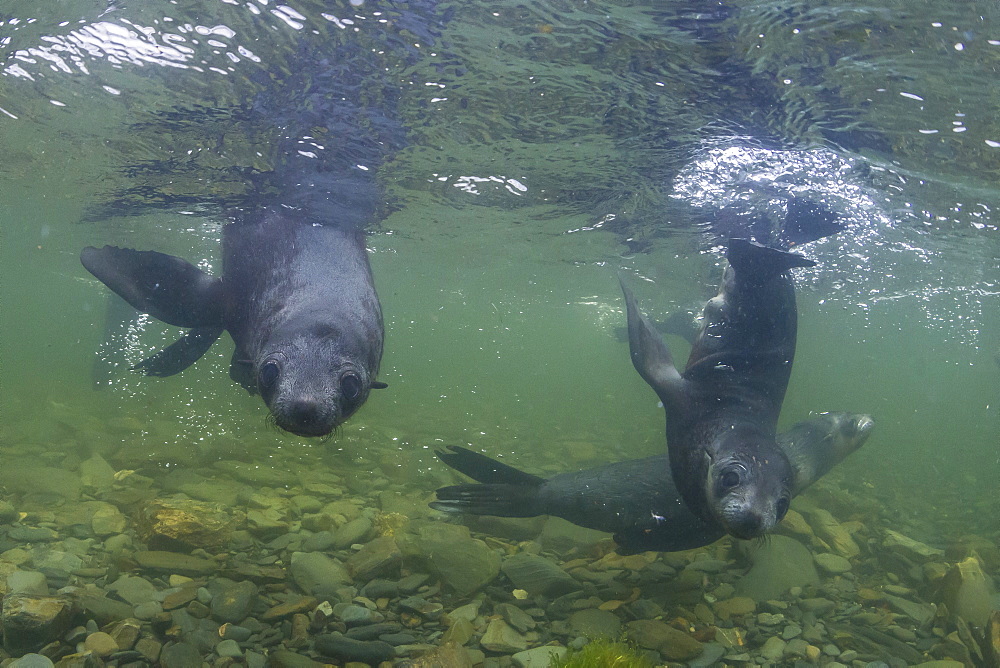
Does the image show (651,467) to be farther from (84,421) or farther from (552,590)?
(84,421)

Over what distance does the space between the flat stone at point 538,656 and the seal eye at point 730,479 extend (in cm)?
159

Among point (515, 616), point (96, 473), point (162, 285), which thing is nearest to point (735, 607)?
point (515, 616)

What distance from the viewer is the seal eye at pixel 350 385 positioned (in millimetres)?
3822

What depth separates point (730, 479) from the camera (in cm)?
424

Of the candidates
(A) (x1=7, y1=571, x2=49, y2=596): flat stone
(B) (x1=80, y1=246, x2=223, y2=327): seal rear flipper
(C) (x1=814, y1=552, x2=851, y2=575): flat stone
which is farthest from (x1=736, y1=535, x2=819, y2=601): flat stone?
(B) (x1=80, y1=246, x2=223, y2=327): seal rear flipper

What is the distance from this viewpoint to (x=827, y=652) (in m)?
4.43

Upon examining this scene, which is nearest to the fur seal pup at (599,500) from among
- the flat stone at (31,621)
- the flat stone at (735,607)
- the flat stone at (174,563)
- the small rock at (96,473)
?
the flat stone at (735,607)

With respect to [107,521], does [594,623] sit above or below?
above

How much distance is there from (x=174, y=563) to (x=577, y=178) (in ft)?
25.5

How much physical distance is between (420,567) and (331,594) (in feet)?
2.75

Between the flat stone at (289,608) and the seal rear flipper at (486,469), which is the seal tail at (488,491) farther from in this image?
the flat stone at (289,608)

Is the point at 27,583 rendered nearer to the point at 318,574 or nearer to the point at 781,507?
the point at 318,574

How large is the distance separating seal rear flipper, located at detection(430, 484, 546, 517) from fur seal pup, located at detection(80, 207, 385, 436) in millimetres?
1472

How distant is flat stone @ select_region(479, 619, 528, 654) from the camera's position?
154 inches
